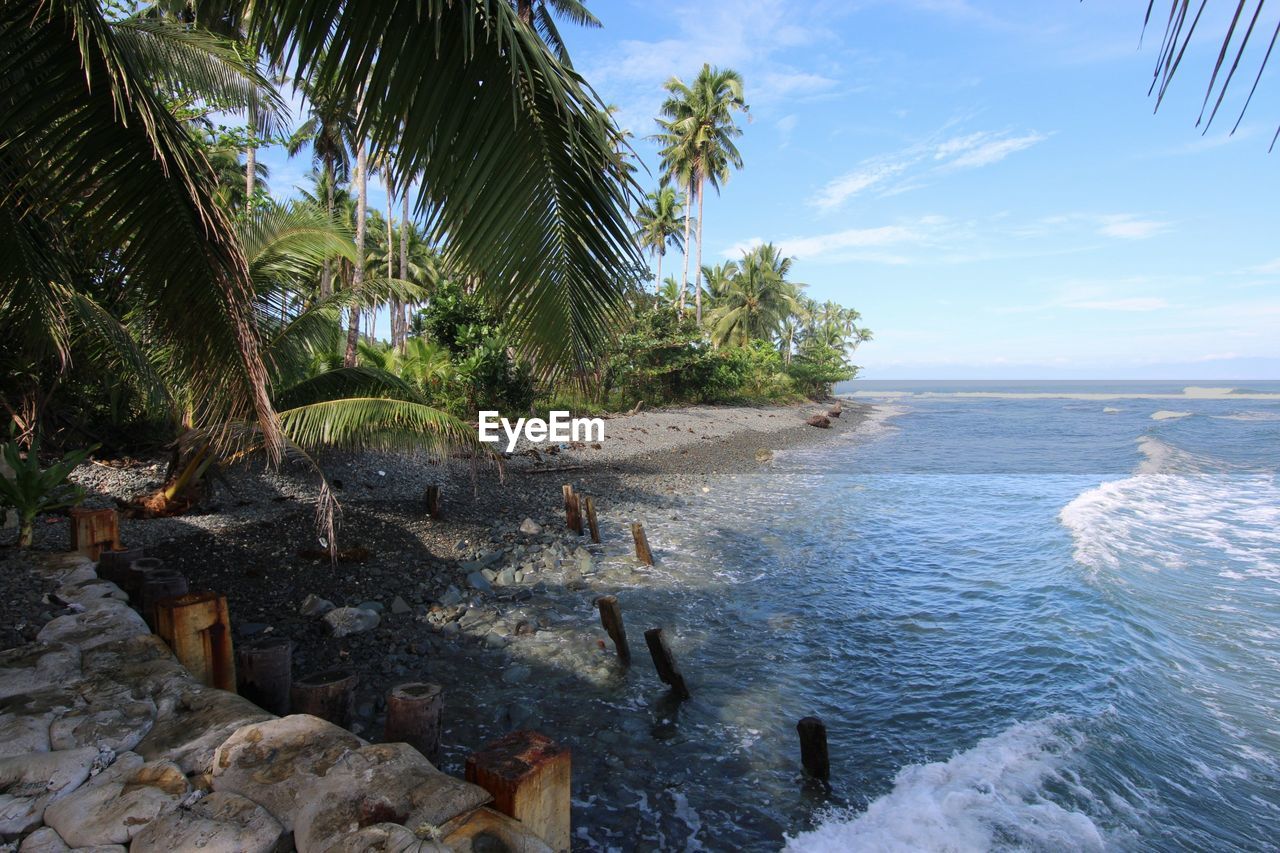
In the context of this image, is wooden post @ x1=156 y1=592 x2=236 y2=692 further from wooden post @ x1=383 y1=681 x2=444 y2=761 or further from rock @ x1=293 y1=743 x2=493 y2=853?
rock @ x1=293 y1=743 x2=493 y2=853

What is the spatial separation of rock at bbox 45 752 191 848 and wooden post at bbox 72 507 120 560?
13.3 feet

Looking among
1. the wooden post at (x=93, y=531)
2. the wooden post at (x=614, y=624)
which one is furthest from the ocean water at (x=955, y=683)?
the wooden post at (x=93, y=531)

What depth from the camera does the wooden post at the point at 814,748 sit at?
580 cm

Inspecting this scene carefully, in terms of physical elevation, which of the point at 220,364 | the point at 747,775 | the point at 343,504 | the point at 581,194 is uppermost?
the point at 581,194

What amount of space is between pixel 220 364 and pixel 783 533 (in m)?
12.6

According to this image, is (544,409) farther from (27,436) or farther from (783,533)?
(27,436)

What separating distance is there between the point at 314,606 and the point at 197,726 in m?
5.13

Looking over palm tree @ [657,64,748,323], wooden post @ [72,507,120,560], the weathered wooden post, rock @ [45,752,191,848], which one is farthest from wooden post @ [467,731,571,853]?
palm tree @ [657,64,748,323]

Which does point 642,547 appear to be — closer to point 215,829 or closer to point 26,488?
point 26,488

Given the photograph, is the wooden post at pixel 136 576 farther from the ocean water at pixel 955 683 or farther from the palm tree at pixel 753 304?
the palm tree at pixel 753 304

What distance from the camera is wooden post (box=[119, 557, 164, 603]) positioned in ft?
16.9

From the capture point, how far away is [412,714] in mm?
4023

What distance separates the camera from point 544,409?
23.4 metres

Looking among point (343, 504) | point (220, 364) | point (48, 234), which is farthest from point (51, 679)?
point (343, 504)
